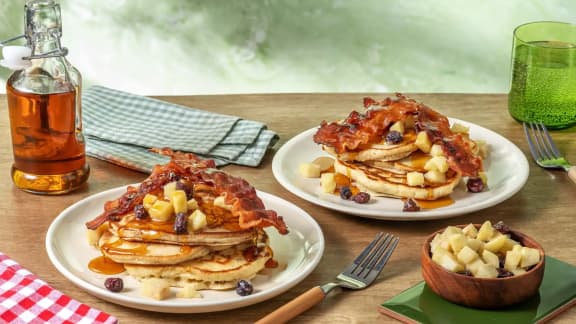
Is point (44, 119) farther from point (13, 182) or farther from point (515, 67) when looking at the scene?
point (515, 67)

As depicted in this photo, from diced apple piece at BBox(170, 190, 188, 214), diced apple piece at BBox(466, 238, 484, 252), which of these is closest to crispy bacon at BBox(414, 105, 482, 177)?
diced apple piece at BBox(466, 238, 484, 252)

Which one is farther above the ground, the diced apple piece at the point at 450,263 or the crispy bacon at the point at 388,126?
the crispy bacon at the point at 388,126

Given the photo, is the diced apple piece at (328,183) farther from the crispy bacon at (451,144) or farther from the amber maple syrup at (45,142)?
the amber maple syrup at (45,142)

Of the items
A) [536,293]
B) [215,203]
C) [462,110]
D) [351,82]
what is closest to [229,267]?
[215,203]

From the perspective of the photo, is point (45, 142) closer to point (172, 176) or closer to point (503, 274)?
point (172, 176)

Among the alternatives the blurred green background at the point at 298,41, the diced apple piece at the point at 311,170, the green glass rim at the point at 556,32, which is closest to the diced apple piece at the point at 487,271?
the diced apple piece at the point at 311,170

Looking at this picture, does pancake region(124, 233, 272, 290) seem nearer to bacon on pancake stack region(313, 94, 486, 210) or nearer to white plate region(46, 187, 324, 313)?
white plate region(46, 187, 324, 313)
